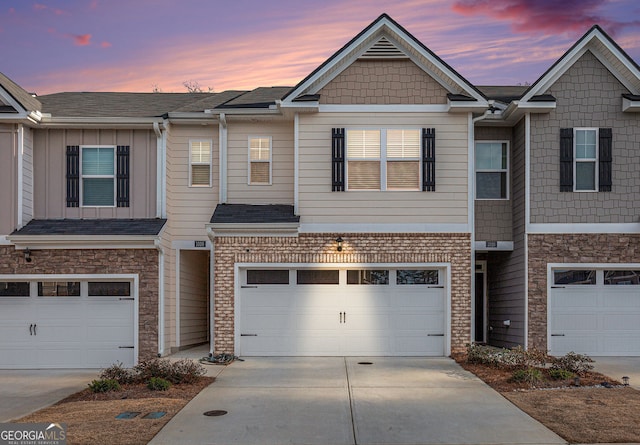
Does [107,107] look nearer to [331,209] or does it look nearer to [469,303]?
[331,209]

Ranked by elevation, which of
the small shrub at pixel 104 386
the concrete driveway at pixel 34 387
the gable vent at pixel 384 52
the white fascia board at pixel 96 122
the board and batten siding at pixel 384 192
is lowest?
the concrete driveway at pixel 34 387

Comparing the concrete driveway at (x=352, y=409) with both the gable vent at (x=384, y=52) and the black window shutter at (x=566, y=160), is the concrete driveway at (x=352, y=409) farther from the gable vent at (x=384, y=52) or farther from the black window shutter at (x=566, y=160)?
the gable vent at (x=384, y=52)

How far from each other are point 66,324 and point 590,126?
43.2 ft

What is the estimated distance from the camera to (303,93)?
16438mm

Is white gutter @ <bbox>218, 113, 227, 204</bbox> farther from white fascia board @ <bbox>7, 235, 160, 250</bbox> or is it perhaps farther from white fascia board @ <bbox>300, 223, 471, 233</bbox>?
white fascia board @ <bbox>300, 223, 471, 233</bbox>

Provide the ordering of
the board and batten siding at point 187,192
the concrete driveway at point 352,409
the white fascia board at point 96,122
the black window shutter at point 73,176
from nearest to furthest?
the concrete driveway at point 352,409 < the white fascia board at point 96,122 < the black window shutter at point 73,176 < the board and batten siding at point 187,192

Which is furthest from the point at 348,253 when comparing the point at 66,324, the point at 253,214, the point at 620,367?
the point at 66,324

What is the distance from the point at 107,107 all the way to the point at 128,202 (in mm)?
2720

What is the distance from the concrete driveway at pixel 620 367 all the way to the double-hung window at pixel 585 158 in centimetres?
399

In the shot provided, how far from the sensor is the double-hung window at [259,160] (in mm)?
17375

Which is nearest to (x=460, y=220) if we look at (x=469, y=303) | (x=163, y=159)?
(x=469, y=303)

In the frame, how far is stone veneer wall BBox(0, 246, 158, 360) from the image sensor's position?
1614cm

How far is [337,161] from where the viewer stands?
54.0 ft

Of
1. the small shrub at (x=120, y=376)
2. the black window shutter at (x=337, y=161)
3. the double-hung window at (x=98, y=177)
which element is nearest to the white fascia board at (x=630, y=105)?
the black window shutter at (x=337, y=161)
